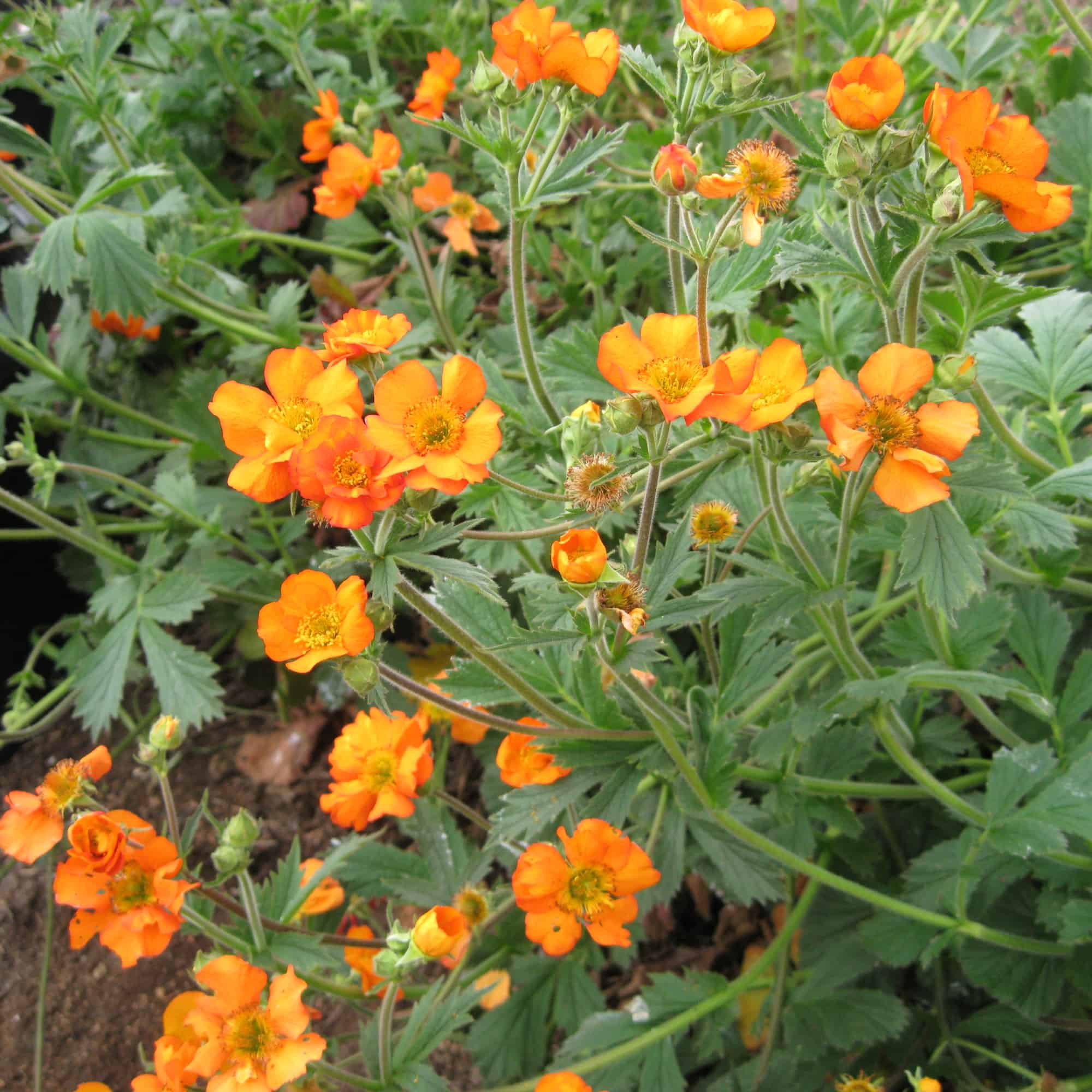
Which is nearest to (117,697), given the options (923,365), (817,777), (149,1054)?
(149,1054)

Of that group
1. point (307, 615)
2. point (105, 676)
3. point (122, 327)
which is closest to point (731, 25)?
point (307, 615)

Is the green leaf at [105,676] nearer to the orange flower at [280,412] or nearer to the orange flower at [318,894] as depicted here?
the orange flower at [318,894]

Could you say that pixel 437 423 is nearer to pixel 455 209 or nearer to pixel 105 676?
pixel 105 676

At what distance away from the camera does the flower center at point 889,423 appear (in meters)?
1.06

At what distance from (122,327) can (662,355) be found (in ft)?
7.39

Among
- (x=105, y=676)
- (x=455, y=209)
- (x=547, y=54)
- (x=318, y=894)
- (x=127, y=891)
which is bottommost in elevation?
(x=105, y=676)

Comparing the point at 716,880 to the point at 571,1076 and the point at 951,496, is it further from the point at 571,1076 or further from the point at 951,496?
the point at 951,496

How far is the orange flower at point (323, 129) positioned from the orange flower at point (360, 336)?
46.7 inches

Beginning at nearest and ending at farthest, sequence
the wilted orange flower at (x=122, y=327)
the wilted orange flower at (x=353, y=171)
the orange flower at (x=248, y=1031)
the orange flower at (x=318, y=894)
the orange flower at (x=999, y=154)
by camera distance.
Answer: the orange flower at (x=999, y=154), the orange flower at (x=248, y=1031), the orange flower at (x=318, y=894), the wilted orange flower at (x=353, y=171), the wilted orange flower at (x=122, y=327)

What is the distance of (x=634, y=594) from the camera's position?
114 centimetres

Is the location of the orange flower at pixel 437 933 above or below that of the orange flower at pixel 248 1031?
above

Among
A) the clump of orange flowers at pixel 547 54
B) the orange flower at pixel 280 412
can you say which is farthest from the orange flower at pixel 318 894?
the clump of orange flowers at pixel 547 54

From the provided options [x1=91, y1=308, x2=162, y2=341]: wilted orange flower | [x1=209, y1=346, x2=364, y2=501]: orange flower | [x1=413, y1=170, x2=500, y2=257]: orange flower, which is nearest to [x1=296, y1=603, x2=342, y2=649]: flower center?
[x1=209, y1=346, x2=364, y2=501]: orange flower

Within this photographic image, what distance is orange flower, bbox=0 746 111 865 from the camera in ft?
4.52
